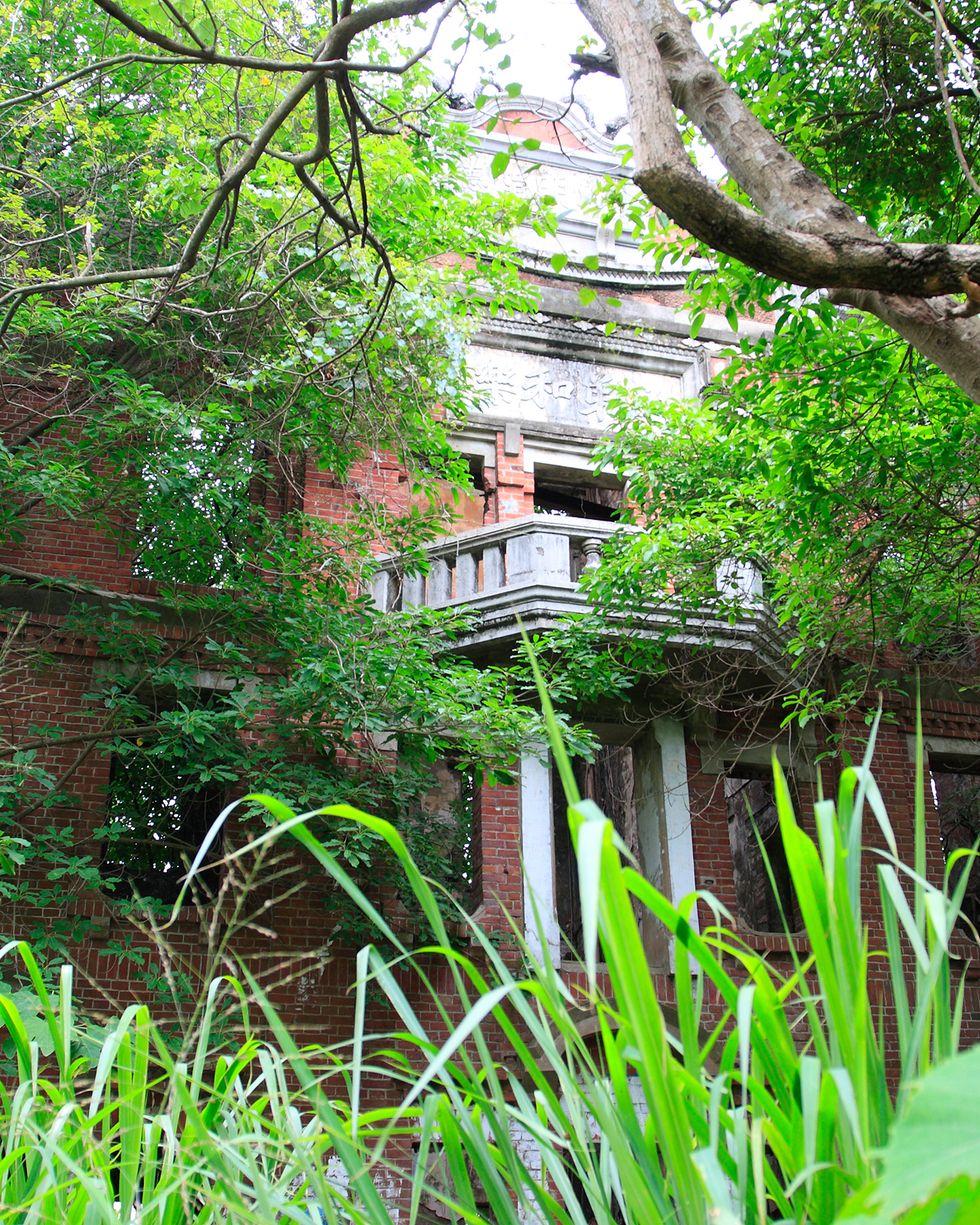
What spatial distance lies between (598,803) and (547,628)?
3.11 metres

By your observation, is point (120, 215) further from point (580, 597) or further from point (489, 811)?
point (489, 811)

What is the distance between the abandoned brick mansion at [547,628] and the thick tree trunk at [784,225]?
16.3 ft

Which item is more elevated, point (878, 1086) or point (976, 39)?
point (976, 39)

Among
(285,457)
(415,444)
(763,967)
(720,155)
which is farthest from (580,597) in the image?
(763,967)

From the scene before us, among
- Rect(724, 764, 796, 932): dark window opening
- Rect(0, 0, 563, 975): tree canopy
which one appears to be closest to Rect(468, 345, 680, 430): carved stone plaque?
Rect(0, 0, 563, 975): tree canopy

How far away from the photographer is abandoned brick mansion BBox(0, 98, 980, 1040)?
29.6 ft

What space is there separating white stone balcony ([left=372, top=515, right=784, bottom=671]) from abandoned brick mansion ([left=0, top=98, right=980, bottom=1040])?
0.02 m

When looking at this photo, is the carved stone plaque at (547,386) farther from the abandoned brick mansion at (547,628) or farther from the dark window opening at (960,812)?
the dark window opening at (960,812)

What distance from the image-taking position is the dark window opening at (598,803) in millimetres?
11336

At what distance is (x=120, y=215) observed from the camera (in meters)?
9.21

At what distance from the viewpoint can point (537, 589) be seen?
31.3 ft

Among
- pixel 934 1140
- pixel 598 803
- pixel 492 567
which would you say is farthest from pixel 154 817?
pixel 934 1140

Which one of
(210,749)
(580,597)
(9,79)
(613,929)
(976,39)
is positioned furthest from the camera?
(580,597)

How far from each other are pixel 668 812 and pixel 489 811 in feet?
5.24
